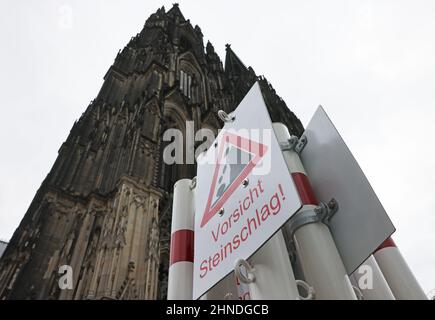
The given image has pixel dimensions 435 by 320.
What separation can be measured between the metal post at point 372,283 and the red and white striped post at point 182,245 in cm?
117

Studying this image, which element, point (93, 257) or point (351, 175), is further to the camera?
point (93, 257)

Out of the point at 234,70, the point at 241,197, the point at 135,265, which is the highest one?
the point at 234,70

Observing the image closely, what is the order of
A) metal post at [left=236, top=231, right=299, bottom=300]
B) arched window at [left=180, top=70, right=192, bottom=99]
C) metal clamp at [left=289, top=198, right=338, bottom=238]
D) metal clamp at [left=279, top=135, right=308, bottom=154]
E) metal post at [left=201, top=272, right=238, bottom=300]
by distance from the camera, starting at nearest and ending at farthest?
metal post at [left=236, top=231, right=299, bottom=300]
metal clamp at [left=289, top=198, right=338, bottom=238]
metal post at [left=201, top=272, right=238, bottom=300]
metal clamp at [left=279, top=135, right=308, bottom=154]
arched window at [left=180, top=70, right=192, bottom=99]

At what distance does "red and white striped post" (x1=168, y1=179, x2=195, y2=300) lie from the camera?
75.4 inches

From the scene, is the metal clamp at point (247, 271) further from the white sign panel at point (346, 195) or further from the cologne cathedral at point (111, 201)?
the cologne cathedral at point (111, 201)

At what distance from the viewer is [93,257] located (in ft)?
24.9

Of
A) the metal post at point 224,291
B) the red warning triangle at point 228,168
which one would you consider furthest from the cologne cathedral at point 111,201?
the red warning triangle at point 228,168

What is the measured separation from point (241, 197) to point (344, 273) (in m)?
0.62

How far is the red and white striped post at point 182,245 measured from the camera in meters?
1.92

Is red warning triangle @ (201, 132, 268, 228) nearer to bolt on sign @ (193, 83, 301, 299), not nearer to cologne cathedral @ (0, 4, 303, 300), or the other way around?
bolt on sign @ (193, 83, 301, 299)

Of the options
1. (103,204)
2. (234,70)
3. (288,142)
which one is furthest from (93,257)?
(234,70)

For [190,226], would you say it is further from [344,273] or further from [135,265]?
[135,265]

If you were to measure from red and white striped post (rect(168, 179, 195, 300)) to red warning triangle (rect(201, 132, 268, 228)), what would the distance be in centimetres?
26

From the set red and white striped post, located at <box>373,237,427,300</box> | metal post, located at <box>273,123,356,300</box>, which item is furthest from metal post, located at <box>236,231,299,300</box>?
red and white striped post, located at <box>373,237,427,300</box>
